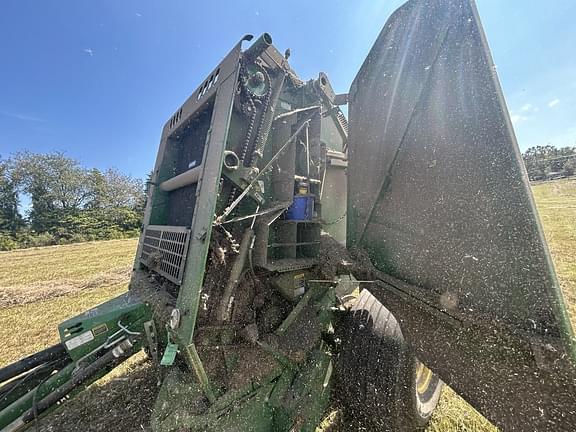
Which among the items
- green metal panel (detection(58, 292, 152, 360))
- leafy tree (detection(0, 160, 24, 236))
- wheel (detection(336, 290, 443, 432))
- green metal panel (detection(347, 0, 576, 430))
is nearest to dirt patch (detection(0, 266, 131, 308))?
green metal panel (detection(58, 292, 152, 360))

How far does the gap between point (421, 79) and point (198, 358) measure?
2090 mm

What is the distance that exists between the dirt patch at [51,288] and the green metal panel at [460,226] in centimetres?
782

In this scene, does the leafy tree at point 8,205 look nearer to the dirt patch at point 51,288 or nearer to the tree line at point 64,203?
the tree line at point 64,203

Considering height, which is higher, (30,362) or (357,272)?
(357,272)

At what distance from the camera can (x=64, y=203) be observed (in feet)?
108

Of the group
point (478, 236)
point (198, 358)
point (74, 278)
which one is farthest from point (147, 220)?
point (74, 278)

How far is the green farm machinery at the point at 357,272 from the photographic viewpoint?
42.4 inches

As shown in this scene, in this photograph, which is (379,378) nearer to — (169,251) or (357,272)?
(357,272)

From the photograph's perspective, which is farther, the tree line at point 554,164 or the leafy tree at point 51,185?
the tree line at point 554,164

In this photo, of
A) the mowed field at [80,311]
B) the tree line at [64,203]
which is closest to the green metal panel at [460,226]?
the mowed field at [80,311]

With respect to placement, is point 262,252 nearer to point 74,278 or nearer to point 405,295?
point 405,295

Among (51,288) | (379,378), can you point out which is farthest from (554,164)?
(51,288)

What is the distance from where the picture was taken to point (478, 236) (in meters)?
1.17

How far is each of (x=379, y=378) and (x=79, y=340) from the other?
2.09 meters
